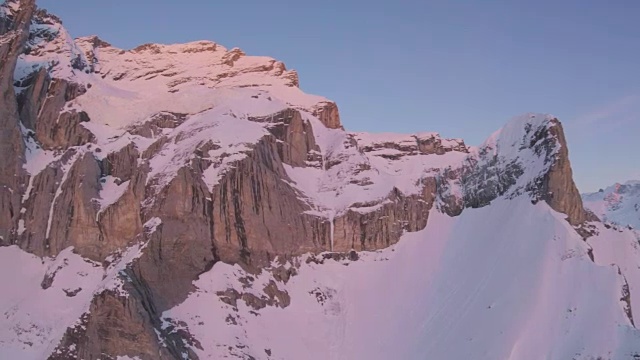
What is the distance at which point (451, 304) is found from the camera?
113750 mm

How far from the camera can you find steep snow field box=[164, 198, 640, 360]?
102m

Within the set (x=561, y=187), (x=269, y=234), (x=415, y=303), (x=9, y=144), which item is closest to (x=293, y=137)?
(x=269, y=234)

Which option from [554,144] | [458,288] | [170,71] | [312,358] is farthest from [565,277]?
[170,71]

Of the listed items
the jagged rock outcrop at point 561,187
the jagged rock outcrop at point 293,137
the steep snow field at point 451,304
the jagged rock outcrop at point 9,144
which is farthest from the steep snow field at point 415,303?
the jagged rock outcrop at point 293,137

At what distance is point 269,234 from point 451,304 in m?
25.3

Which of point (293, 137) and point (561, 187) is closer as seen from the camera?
point (561, 187)

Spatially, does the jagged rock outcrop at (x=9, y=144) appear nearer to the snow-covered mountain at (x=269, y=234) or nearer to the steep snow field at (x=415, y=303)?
the snow-covered mountain at (x=269, y=234)

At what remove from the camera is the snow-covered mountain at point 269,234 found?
10344cm

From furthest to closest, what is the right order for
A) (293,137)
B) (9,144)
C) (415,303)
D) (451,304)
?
(293,137), (9,144), (415,303), (451,304)

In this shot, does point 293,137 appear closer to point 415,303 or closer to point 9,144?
point 415,303

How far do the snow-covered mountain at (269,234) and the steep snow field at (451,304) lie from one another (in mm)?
254

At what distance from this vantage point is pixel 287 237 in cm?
12006

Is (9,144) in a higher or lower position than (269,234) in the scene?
higher

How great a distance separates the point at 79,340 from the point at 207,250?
19805mm
